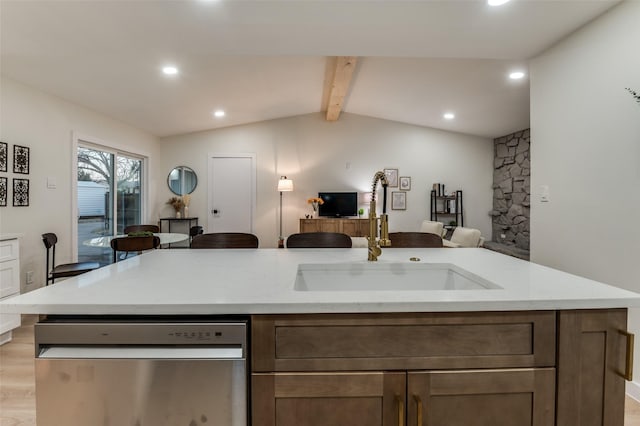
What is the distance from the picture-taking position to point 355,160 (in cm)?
602

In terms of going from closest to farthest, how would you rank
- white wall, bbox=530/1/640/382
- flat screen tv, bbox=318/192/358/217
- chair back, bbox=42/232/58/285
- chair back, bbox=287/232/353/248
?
white wall, bbox=530/1/640/382
chair back, bbox=287/232/353/248
chair back, bbox=42/232/58/285
flat screen tv, bbox=318/192/358/217

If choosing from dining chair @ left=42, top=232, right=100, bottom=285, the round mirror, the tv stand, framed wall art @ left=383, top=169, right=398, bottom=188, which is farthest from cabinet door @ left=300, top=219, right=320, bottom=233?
dining chair @ left=42, top=232, right=100, bottom=285

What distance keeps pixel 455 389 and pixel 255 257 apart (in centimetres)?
104

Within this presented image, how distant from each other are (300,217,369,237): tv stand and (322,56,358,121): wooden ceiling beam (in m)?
1.99

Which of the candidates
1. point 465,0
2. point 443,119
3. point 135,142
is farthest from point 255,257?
point 443,119

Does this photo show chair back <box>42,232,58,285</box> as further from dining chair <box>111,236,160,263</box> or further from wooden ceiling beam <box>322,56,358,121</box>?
wooden ceiling beam <box>322,56,358,121</box>

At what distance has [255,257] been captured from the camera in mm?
1570

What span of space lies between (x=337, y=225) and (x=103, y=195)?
144 inches

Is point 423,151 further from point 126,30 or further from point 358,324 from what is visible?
point 358,324

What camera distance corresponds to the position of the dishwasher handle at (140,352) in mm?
838

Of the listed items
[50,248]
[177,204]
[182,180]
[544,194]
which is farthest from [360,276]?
[182,180]

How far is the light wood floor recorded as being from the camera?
5.52 feet

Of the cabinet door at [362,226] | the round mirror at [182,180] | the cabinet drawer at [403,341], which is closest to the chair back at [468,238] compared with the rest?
the cabinet door at [362,226]

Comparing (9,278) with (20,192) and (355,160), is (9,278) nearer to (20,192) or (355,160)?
(20,192)
